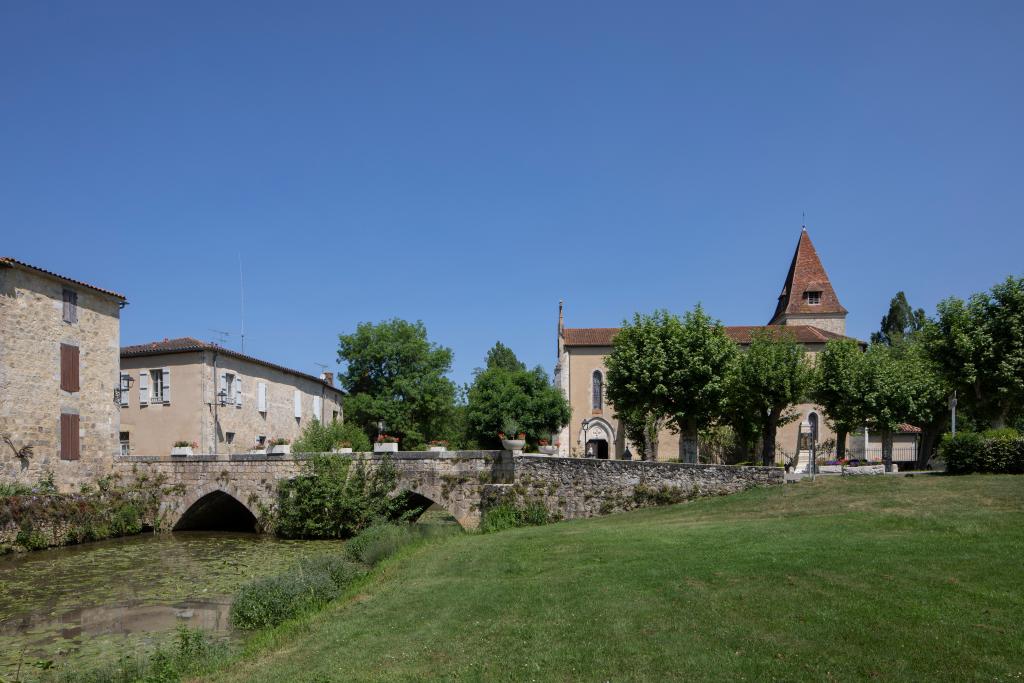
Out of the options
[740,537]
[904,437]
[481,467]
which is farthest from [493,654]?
[904,437]

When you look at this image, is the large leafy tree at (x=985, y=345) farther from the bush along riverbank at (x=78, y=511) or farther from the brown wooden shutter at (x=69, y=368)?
the brown wooden shutter at (x=69, y=368)

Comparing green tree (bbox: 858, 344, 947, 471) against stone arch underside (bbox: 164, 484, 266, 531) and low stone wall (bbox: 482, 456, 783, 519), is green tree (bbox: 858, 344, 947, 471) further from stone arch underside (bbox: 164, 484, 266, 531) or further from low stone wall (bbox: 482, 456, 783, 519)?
stone arch underside (bbox: 164, 484, 266, 531)

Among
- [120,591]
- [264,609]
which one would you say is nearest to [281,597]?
[264,609]

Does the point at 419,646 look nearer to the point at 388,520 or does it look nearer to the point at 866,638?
the point at 866,638

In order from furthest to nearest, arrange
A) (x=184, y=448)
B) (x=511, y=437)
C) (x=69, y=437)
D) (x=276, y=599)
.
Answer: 1. (x=511, y=437)
2. (x=184, y=448)
3. (x=69, y=437)
4. (x=276, y=599)

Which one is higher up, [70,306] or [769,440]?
[70,306]

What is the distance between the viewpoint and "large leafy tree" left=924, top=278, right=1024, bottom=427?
75.4 feet

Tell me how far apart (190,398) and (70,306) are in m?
6.80

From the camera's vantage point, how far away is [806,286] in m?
50.2

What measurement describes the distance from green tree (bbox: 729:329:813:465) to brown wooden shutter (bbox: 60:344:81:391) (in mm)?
24706

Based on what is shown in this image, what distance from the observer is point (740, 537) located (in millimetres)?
12758

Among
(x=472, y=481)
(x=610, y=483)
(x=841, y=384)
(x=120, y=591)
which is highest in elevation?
(x=841, y=384)

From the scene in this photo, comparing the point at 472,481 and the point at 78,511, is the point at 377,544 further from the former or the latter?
the point at 78,511

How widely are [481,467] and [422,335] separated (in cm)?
2208
